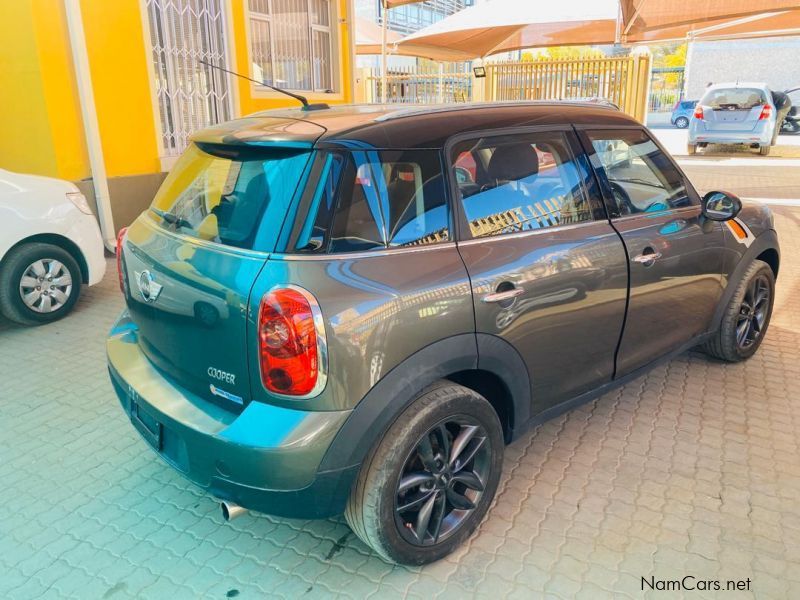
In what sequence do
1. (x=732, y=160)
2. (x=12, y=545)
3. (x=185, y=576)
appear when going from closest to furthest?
(x=185, y=576), (x=12, y=545), (x=732, y=160)

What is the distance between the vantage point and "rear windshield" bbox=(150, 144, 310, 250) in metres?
2.25

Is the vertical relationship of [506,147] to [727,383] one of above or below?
above

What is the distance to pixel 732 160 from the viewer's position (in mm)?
16016

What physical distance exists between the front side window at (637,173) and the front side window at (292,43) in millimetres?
6958

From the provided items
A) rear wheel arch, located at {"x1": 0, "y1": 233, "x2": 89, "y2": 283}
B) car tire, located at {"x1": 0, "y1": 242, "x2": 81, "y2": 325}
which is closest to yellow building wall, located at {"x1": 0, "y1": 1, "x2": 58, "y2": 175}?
rear wheel arch, located at {"x1": 0, "y1": 233, "x2": 89, "y2": 283}

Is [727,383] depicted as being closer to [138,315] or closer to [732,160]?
[138,315]

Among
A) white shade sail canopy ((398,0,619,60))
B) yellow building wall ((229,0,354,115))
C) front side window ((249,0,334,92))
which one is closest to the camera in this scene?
yellow building wall ((229,0,354,115))

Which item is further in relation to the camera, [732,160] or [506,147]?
[732,160]

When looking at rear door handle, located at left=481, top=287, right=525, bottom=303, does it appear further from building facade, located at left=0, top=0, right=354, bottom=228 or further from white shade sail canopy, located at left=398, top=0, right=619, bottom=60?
white shade sail canopy, located at left=398, top=0, right=619, bottom=60

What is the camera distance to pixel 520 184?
110 inches

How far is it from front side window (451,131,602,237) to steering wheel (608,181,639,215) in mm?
188

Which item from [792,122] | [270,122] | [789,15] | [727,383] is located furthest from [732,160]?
[270,122]

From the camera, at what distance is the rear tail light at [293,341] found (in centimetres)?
206

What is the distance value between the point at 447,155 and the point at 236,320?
3.37 ft
